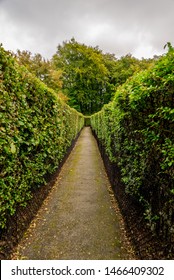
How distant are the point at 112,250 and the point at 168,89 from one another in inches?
117

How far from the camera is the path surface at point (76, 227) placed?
3.55m

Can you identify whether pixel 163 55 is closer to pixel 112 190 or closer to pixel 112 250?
pixel 112 250

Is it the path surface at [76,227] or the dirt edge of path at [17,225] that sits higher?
the dirt edge of path at [17,225]

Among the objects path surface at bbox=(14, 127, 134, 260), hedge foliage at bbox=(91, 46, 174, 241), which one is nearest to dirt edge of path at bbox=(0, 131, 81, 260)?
path surface at bbox=(14, 127, 134, 260)

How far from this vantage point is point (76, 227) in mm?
4410

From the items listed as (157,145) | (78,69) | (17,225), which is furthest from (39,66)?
(157,145)

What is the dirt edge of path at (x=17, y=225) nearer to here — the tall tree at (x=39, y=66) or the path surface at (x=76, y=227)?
the path surface at (x=76, y=227)

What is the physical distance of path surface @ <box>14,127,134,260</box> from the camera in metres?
3.55

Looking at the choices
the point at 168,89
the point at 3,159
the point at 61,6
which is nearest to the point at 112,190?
the point at 3,159

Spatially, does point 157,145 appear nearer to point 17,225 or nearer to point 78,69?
point 17,225

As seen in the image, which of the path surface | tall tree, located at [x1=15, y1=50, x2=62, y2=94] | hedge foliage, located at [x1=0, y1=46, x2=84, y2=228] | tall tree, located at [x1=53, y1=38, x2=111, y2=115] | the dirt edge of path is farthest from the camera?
tall tree, located at [x1=53, y1=38, x2=111, y2=115]

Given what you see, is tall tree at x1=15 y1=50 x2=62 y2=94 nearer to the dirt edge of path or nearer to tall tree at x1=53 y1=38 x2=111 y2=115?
tall tree at x1=53 y1=38 x2=111 y2=115

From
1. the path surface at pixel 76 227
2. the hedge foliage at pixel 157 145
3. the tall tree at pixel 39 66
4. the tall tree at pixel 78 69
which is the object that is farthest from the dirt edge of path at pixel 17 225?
the tall tree at pixel 78 69
